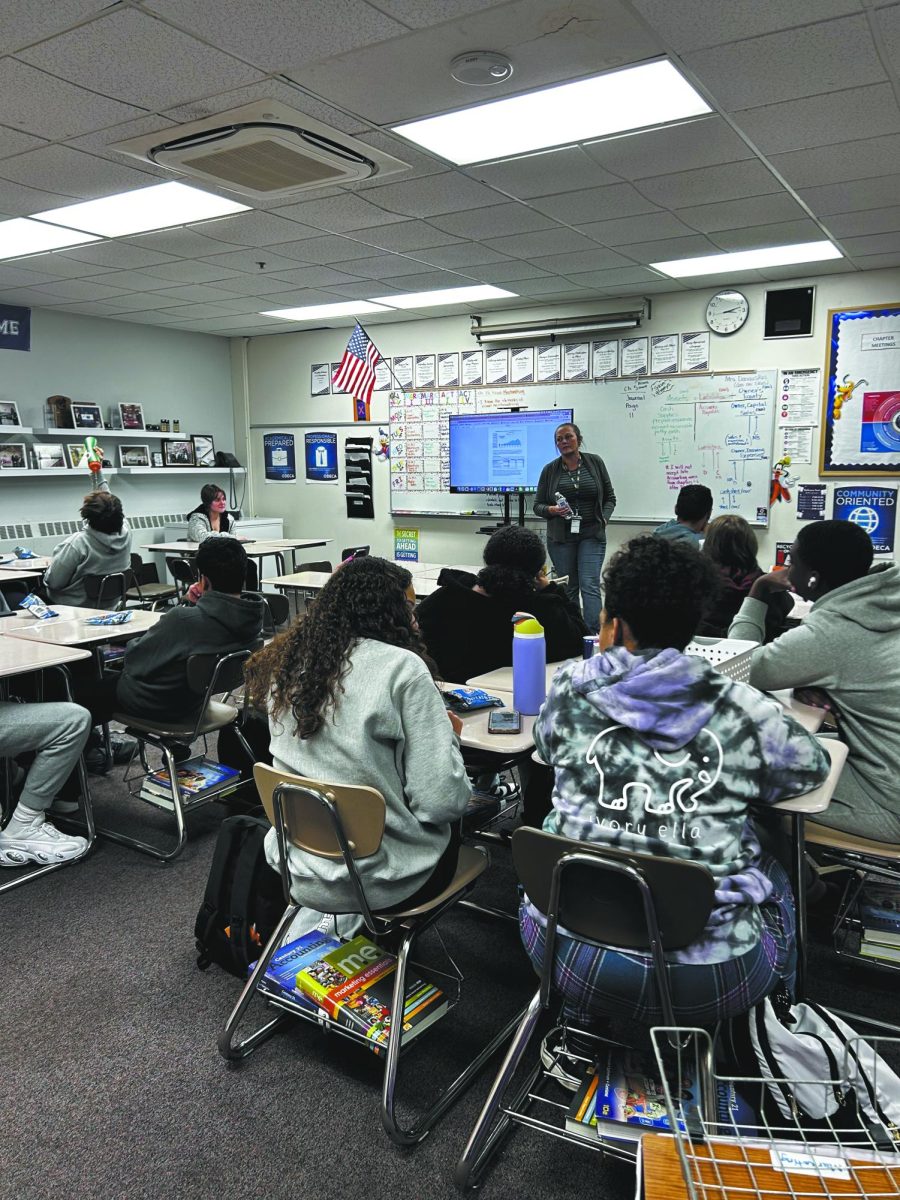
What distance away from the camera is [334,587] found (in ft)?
6.49

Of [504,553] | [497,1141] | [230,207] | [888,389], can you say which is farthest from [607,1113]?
[888,389]

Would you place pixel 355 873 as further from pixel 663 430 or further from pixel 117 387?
pixel 117 387

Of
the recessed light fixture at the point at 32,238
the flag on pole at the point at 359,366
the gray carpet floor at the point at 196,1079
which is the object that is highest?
the recessed light fixture at the point at 32,238

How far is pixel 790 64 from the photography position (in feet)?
9.01

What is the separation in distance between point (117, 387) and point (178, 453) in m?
0.85

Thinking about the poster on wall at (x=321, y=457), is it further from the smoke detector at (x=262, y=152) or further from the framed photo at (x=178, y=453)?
the smoke detector at (x=262, y=152)

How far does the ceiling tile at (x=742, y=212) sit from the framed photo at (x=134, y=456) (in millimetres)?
5447

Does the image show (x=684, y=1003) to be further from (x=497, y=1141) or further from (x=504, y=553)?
(x=504, y=553)

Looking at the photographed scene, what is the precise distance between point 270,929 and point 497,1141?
84cm

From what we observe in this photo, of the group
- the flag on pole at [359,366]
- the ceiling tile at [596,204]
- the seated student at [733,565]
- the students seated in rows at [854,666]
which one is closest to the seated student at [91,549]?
the flag on pole at [359,366]

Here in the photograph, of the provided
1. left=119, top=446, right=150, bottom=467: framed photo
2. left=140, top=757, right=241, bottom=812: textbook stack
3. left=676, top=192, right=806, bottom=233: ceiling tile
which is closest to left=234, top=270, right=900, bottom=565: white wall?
left=119, top=446, right=150, bottom=467: framed photo

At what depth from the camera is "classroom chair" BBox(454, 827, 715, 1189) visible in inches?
55.9

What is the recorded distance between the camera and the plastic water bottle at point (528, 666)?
2.24 meters

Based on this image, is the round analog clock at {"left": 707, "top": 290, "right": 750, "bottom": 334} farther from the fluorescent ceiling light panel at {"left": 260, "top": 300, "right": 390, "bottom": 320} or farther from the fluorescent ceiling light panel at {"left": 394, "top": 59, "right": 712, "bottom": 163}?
the fluorescent ceiling light panel at {"left": 394, "top": 59, "right": 712, "bottom": 163}
